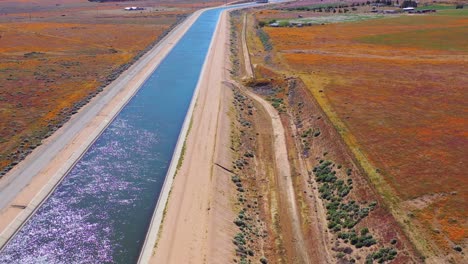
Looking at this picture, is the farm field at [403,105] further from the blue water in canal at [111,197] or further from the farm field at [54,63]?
the farm field at [54,63]

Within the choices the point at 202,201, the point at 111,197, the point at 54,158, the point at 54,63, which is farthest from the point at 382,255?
the point at 54,63

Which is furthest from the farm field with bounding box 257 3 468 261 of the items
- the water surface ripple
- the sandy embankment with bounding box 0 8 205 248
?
the sandy embankment with bounding box 0 8 205 248

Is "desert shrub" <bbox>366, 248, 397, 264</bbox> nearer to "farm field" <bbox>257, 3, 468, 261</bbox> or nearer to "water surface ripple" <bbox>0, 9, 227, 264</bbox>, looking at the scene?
"farm field" <bbox>257, 3, 468, 261</bbox>

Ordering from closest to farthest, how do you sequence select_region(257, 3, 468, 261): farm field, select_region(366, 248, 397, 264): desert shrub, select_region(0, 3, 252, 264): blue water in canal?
1. select_region(366, 248, 397, 264): desert shrub
2. select_region(0, 3, 252, 264): blue water in canal
3. select_region(257, 3, 468, 261): farm field

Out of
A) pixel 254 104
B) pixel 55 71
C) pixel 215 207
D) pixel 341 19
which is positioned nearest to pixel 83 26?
pixel 55 71

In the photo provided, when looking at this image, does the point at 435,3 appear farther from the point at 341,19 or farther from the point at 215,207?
the point at 215,207

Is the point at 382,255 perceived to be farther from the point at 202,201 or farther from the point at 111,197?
the point at 111,197

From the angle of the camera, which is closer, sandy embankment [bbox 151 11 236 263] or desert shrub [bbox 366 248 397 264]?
desert shrub [bbox 366 248 397 264]
